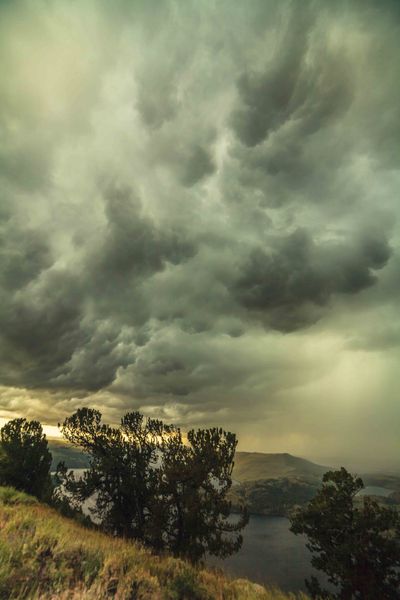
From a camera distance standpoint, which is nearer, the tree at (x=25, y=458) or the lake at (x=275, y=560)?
the tree at (x=25, y=458)

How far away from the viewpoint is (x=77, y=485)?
2986cm

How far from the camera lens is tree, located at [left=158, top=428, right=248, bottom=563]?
2466 centimetres

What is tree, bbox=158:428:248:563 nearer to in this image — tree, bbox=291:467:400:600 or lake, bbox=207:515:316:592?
tree, bbox=291:467:400:600

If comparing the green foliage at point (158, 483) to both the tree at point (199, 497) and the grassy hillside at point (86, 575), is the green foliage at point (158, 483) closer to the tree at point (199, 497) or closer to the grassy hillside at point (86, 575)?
the tree at point (199, 497)

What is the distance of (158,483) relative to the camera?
2812cm

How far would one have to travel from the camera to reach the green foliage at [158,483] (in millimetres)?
24938

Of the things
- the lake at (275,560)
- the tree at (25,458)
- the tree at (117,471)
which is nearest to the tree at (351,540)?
the tree at (117,471)

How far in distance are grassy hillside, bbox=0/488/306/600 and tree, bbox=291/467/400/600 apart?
22007mm

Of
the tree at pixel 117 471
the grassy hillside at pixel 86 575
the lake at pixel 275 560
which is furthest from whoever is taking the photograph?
the lake at pixel 275 560

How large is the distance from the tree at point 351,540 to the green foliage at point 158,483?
702 cm

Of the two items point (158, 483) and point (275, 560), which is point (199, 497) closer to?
point (158, 483)

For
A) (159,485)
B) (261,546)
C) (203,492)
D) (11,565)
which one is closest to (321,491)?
(203,492)

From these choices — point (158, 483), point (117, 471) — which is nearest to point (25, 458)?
point (117, 471)

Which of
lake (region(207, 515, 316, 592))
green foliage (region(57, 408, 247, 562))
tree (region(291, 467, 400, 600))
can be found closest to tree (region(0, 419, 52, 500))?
green foliage (region(57, 408, 247, 562))
